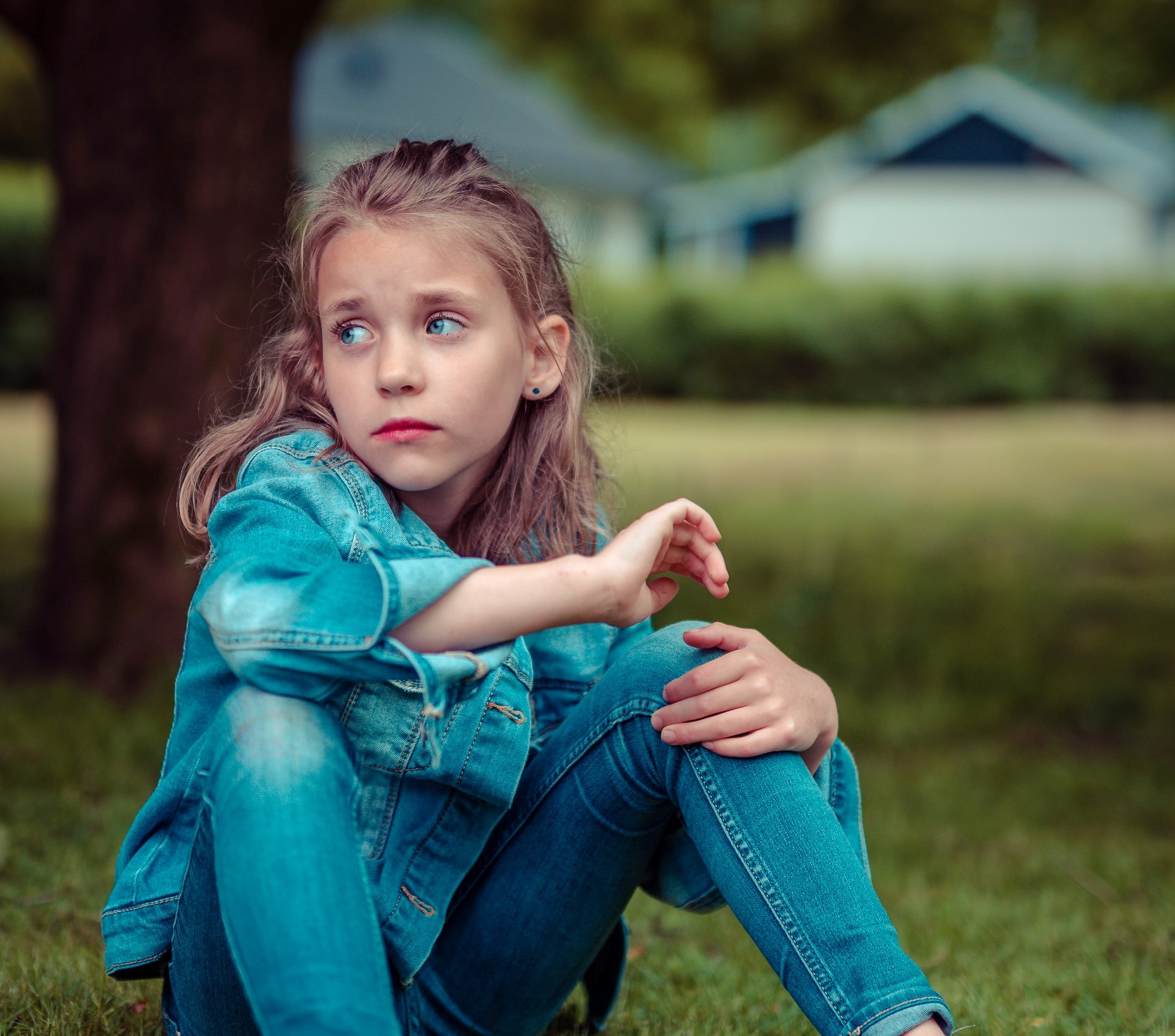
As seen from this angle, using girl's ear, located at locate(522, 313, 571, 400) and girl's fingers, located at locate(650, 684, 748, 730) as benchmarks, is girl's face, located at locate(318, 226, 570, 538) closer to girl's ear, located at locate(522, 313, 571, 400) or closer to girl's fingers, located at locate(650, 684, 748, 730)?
girl's ear, located at locate(522, 313, 571, 400)

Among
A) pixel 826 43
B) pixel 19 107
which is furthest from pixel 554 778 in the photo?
pixel 19 107

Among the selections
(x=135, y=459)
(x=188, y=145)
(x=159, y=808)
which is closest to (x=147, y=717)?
(x=135, y=459)

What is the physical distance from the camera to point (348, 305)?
1.64 m

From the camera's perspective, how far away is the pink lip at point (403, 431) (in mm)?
1623

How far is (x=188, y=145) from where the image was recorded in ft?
13.4

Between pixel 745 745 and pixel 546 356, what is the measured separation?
2.09ft

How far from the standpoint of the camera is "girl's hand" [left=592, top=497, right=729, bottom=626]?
4.87ft

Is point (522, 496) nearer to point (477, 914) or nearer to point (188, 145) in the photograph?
point (477, 914)

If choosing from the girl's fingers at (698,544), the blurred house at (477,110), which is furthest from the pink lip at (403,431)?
the blurred house at (477,110)

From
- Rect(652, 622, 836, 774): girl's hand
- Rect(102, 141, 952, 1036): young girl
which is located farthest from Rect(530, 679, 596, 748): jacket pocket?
Rect(652, 622, 836, 774): girl's hand

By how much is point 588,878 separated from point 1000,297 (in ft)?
55.9

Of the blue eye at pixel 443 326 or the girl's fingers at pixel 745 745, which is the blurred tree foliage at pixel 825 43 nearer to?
the blue eye at pixel 443 326

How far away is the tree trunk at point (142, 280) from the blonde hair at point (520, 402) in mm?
2293

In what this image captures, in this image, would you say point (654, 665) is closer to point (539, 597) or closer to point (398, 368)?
point (539, 597)
